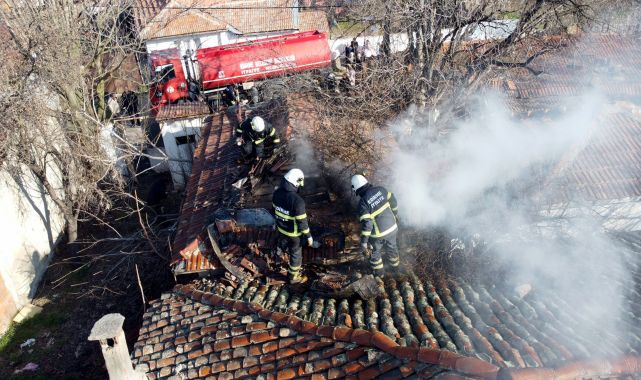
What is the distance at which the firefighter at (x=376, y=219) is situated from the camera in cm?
679

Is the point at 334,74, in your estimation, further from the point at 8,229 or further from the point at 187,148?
the point at 8,229

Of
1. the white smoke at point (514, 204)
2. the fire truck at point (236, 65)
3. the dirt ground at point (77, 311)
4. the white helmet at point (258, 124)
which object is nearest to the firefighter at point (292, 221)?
the white smoke at point (514, 204)

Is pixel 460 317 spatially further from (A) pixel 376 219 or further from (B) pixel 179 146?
(B) pixel 179 146

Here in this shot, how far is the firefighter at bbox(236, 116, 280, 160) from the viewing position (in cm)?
952

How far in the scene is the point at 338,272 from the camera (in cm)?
723

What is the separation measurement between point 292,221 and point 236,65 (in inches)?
394

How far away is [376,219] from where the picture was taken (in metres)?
6.84

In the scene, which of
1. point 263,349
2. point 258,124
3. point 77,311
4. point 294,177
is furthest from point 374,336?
point 77,311

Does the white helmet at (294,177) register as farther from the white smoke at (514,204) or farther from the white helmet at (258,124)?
the white helmet at (258,124)

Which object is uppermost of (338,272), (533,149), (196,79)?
(196,79)

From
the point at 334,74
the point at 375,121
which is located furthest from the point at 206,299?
the point at 334,74

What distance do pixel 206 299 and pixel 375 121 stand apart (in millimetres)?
6681

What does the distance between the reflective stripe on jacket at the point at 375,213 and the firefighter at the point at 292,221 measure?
87cm

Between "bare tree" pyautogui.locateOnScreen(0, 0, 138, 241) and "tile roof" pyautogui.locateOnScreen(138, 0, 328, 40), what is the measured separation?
9.46m
